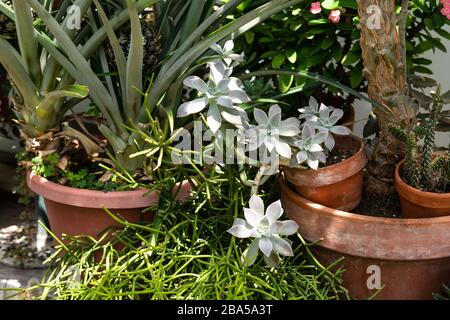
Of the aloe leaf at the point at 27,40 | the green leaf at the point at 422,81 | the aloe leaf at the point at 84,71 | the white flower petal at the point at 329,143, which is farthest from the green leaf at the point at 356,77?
the aloe leaf at the point at 27,40

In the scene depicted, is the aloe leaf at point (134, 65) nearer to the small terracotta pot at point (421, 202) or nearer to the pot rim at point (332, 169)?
the pot rim at point (332, 169)

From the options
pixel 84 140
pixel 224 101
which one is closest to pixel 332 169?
pixel 224 101

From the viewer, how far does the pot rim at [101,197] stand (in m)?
1.54

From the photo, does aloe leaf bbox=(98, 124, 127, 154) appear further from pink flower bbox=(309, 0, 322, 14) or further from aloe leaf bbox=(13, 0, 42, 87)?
pink flower bbox=(309, 0, 322, 14)

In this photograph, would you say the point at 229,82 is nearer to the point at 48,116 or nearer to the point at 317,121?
the point at 317,121

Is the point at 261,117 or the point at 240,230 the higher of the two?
the point at 261,117

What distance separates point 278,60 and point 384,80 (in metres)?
0.29

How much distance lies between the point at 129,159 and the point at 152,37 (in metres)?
0.29

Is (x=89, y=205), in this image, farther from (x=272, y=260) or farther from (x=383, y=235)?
(x=383, y=235)

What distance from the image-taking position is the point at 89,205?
155 cm

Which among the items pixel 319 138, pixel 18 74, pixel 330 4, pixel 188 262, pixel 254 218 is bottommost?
pixel 188 262

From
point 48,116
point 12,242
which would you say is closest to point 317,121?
point 48,116

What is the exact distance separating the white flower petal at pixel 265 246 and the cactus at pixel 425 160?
325mm

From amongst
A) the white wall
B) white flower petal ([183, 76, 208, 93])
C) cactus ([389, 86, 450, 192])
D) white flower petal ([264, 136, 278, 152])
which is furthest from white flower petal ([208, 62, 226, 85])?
the white wall
